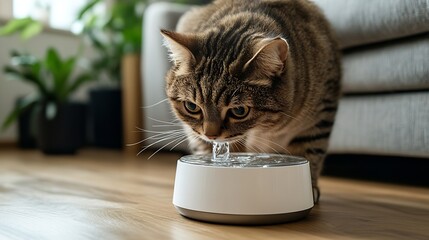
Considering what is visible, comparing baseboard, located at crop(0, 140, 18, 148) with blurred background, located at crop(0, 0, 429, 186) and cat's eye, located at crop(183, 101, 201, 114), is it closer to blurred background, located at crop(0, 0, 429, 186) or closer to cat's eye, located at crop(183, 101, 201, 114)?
blurred background, located at crop(0, 0, 429, 186)

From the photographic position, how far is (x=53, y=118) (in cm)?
266

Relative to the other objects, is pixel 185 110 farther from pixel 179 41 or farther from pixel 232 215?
pixel 232 215

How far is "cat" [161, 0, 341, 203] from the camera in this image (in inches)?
41.6

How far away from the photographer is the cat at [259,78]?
106cm

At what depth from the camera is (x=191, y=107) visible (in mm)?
1132

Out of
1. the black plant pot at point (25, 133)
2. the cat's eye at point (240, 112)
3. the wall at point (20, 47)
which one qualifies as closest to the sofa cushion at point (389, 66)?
the cat's eye at point (240, 112)

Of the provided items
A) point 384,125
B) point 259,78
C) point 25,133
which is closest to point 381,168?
point 384,125

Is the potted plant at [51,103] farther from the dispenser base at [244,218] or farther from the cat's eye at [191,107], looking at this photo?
the dispenser base at [244,218]

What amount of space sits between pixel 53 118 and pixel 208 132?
1.82m

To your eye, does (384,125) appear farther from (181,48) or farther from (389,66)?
(181,48)

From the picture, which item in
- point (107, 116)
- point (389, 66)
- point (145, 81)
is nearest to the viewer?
point (389, 66)

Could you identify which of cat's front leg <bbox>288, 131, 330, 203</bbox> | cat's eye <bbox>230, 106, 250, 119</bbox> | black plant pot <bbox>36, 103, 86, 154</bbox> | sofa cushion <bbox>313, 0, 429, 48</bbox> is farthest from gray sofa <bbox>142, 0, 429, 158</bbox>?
black plant pot <bbox>36, 103, 86, 154</bbox>

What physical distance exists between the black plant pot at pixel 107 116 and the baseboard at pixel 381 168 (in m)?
1.42

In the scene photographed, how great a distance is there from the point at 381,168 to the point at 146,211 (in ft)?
3.53
